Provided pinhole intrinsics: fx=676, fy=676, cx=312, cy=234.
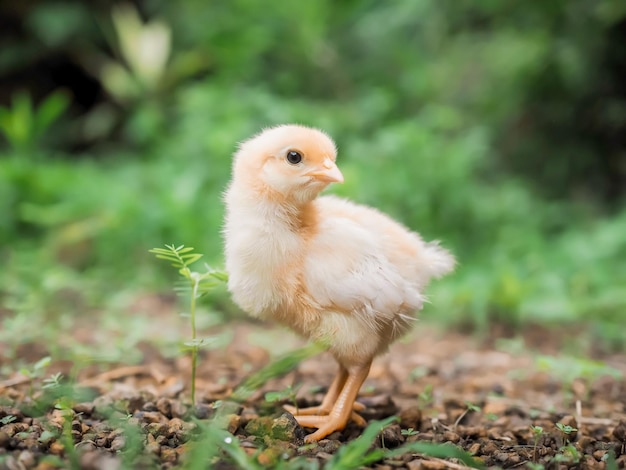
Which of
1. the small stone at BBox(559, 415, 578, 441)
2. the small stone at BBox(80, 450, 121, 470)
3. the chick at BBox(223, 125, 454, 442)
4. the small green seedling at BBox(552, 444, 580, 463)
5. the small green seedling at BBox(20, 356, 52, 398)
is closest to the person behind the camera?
the small stone at BBox(80, 450, 121, 470)

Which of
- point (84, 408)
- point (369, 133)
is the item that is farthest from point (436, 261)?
point (369, 133)

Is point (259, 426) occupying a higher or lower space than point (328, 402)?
→ lower

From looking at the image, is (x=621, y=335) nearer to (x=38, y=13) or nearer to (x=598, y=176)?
(x=598, y=176)

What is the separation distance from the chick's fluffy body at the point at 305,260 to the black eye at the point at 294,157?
0.01 meters

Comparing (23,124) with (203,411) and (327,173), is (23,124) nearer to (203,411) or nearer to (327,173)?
(203,411)

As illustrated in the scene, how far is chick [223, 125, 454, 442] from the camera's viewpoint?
221 centimetres

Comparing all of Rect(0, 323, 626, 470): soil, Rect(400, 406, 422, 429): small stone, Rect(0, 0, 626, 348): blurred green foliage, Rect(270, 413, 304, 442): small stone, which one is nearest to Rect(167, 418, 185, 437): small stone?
Rect(0, 323, 626, 470): soil

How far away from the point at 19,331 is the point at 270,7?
21.3ft

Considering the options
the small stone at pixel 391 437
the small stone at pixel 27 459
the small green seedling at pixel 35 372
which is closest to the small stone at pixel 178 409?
the small green seedling at pixel 35 372

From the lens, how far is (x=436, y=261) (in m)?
2.58

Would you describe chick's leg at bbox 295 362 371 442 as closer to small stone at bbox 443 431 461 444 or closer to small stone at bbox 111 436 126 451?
small stone at bbox 443 431 461 444

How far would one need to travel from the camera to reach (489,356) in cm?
397

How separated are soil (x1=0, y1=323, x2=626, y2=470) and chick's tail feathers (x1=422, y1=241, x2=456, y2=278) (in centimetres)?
48

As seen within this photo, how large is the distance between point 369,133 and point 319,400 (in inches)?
198
